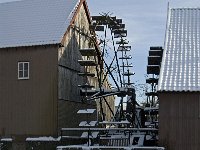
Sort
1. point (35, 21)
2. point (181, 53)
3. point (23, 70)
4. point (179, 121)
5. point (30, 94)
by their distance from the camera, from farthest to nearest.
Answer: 1. point (35, 21)
2. point (23, 70)
3. point (30, 94)
4. point (181, 53)
5. point (179, 121)

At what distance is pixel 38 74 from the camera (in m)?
25.4

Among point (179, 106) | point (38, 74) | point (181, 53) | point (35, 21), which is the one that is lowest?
point (179, 106)

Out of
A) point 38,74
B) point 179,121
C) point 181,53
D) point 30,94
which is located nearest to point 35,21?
point 38,74

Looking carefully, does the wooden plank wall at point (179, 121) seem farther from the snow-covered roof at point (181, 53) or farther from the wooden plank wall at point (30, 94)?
the wooden plank wall at point (30, 94)

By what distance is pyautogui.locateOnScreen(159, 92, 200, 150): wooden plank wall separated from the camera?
20484 mm

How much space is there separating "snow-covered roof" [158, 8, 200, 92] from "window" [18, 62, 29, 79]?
23.9 ft

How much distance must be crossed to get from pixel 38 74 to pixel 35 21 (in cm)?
358

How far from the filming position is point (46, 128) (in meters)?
24.8

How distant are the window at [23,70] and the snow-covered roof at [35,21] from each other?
1036mm

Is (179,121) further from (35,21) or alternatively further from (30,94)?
(35,21)

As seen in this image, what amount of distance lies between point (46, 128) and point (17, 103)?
6.93 feet

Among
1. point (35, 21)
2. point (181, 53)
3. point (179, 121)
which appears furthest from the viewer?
point (35, 21)

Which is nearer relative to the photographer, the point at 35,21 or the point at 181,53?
the point at 181,53

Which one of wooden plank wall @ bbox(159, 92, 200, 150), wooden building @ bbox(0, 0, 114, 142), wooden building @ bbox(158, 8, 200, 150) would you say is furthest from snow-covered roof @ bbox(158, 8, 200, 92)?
wooden building @ bbox(0, 0, 114, 142)
